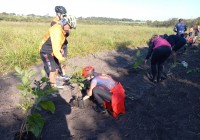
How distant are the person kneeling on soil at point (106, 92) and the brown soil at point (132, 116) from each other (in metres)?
0.18

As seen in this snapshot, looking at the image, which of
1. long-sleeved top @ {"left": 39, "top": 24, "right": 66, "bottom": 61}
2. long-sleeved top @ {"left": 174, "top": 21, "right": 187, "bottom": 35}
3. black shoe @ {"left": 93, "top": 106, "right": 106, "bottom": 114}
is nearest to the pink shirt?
black shoe @ {"left": 93, "top": 106, "right": 106, "bottom": 114}

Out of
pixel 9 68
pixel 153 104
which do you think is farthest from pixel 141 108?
pixel 9 68

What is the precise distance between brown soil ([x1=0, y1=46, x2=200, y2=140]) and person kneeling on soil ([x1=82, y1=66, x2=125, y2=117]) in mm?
183

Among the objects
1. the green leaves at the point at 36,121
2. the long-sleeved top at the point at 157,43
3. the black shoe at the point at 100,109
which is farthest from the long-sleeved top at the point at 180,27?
the green leaves at the point at 36,121

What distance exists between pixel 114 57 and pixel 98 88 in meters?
5.36

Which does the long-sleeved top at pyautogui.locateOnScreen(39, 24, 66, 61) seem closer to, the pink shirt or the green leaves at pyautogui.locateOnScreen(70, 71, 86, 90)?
the green leaves at pyautogui.locateOnScreen(70, 71, 86, 90)

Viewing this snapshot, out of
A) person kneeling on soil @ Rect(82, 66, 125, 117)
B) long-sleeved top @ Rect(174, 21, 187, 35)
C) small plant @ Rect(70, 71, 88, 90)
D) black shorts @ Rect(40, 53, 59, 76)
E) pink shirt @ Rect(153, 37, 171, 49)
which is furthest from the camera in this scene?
long-sleeved top @ Rect(174, 21, 187, 35)

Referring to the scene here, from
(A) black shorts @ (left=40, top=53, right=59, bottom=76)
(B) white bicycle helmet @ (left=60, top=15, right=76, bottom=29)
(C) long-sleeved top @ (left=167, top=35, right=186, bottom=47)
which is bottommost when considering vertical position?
(A) black shorts @ (left=40, top=53, right=59, bottom=76)

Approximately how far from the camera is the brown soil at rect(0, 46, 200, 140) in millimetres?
3736

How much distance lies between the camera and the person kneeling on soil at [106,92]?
4.15 metres

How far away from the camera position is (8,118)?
404cm

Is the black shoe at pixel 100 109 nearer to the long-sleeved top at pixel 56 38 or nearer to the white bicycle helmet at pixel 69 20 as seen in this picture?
the long-sleeved top at pixel 56 38

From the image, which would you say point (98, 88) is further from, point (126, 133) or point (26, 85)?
point (26, 85)

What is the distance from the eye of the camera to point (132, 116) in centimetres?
437
